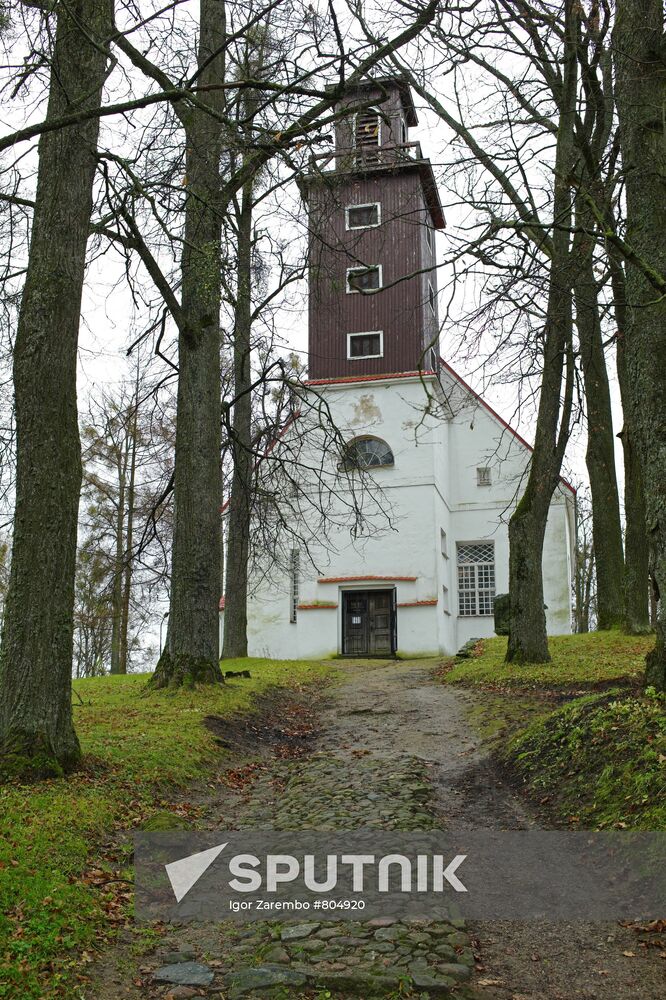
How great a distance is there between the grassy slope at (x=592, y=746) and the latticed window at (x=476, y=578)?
16.5 metres

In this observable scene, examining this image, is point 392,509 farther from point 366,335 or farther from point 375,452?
point 366,335

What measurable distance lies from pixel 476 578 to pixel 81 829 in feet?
79.6

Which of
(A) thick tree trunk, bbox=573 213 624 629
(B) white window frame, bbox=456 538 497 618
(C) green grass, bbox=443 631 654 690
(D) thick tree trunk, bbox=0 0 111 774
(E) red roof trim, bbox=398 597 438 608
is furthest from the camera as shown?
(B) white window frame, bbox=456 538 497 618

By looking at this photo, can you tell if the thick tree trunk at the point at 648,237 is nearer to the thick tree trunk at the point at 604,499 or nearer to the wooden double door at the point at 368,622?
the thick tree trunk at the point at 604,499

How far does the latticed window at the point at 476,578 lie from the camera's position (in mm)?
29281

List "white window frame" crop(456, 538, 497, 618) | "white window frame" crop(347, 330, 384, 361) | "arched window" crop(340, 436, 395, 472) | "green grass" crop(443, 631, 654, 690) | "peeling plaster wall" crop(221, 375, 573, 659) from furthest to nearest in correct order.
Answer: "white window frame" crop(456, 538, 497, 618)
"white window frame" crop(347, 330, 384, 361)
"arched window" crop(340, 436, 395, 472)
"peeling plaster wall" crop(221, 375, 573, 659)
"green grass" crop(443, 631, 654, 690)

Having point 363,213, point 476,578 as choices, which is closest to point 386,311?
point 363,213

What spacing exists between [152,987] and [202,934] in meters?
0.66

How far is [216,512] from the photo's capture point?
513 inches

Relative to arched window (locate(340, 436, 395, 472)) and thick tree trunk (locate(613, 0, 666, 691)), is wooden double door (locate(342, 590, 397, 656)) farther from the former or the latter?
thick tree trunk (locate(613, 0, 666, 691))

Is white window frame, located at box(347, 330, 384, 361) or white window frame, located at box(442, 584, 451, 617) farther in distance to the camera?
white window frame, located at box(347, 330, 384, 361)

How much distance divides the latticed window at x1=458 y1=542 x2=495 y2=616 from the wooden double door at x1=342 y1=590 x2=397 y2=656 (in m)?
3.46

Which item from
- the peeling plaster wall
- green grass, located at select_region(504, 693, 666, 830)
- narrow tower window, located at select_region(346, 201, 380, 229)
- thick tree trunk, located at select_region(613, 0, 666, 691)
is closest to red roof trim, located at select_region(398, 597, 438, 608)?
the peeling plaster wall

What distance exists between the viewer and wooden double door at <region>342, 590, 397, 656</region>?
88.4ft
